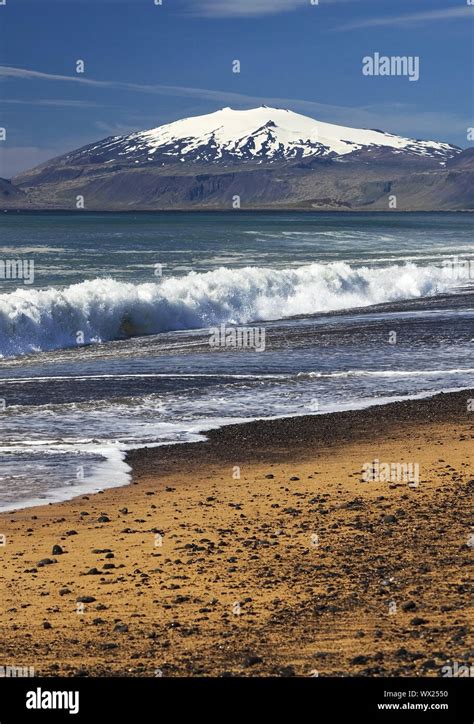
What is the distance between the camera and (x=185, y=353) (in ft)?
82.7

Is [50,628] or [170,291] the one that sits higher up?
[170,291]

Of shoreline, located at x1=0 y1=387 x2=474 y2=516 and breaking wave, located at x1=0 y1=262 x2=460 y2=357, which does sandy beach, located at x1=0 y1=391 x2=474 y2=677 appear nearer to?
shoreline, located at x1=0 y1=387 x2=474 y2=516

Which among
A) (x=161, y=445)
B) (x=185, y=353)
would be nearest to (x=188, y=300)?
(x=185, y=353)

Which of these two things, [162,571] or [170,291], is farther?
[170,291]

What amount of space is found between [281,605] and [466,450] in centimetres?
675

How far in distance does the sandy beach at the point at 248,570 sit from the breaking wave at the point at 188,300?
13867 mm

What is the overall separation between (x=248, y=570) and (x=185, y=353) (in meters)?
15.3

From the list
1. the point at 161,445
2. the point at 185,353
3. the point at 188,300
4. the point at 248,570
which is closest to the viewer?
Result: the point at 248,570

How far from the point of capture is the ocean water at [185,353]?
16062 millimetres

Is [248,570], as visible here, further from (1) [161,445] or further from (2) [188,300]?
(2) [188,300]

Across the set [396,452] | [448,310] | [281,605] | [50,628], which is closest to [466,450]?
[396,452]
